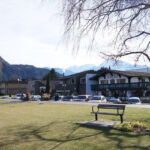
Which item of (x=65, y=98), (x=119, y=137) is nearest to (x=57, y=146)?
(x=119, y=137)

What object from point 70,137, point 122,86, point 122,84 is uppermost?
point 122,84

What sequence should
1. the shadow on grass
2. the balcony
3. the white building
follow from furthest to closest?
the white building → the balcony → the shadow on grass

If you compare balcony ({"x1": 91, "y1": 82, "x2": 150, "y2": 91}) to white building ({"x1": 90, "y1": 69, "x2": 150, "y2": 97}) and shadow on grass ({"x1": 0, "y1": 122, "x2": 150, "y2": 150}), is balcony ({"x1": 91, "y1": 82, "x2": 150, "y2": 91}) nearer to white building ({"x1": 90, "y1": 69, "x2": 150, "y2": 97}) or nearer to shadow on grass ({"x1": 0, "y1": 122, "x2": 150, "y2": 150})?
white building ({"x1": 90, "y1": 69, "x2": 150, "y2": 97})

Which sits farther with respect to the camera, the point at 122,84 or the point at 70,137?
the point at 122,84

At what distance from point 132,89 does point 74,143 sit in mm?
44097

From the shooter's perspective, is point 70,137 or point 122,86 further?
point 122,86

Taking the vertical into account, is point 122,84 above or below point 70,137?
above

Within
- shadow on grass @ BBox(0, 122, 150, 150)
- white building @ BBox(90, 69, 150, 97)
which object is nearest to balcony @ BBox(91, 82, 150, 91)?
white building @ BBox(90, 69, 150, 97)

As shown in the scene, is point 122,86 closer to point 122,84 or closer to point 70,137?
point 122,84

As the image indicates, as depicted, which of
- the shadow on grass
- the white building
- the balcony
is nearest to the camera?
the shadow on grass

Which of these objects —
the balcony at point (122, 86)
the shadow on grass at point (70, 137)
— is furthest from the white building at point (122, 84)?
the shadow on grass at point (70, 137)

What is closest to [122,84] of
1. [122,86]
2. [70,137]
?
[122,86]

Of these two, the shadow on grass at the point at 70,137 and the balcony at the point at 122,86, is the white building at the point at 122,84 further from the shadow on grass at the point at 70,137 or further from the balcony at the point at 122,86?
the shadow on grass at the point at 70,137

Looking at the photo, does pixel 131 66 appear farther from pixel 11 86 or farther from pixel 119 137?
pixel 11 86
